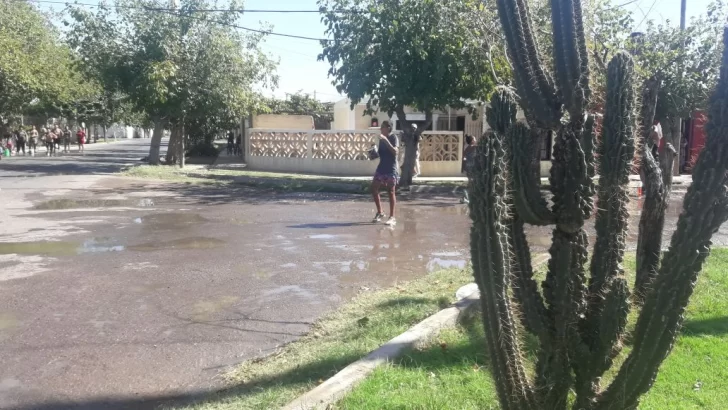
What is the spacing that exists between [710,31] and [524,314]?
1769 centimetres

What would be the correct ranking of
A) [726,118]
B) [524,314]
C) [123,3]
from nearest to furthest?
[726,118]
[524,314]
[123,3]

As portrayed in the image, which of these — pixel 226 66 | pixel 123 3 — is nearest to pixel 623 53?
pixel 226 66

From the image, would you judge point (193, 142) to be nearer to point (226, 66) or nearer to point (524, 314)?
point (226, 66)

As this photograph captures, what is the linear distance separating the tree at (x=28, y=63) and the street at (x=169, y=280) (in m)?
18.0

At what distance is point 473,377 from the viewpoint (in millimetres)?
4555

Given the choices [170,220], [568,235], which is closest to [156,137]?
[170,220]

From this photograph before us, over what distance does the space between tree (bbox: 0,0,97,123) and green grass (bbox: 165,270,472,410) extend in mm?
24334

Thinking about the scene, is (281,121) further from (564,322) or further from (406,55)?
(564,322)

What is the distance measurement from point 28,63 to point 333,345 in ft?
107

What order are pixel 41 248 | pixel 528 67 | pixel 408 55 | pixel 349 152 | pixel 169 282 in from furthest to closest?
pixel 349 152 < pixel 408 55 < pixel 41 248 < pixel 169 282 < pixel 528 67

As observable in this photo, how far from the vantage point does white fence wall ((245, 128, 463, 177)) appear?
23.8 m

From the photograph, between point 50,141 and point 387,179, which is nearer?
point 387,179

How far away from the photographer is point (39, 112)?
51.4m

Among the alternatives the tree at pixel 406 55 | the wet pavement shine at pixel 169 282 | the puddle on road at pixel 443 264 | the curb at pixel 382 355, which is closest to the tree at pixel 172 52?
the tree at pixel 406 55
